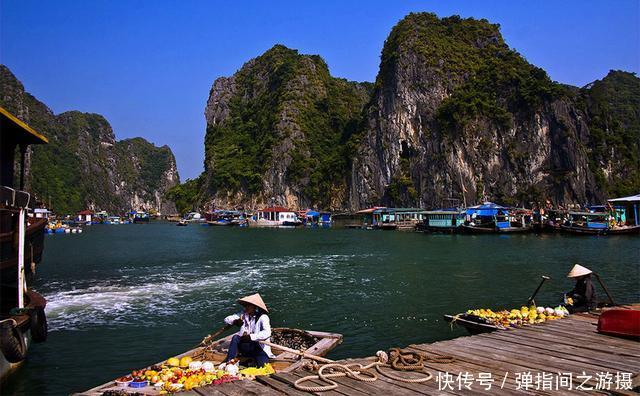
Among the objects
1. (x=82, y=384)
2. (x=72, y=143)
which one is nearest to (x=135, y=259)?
(x=82, y=384)

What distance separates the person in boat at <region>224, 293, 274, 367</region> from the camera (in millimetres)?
8402

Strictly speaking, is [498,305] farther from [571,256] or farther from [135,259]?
[135,259]

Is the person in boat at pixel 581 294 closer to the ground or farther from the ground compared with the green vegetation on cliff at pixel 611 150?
closer to the ground

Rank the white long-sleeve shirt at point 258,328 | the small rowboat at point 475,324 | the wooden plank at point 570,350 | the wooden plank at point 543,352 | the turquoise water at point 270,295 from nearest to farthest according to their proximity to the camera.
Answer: the wooden plank at point 543,352 → the wooden plank at point 570,350 → the white long-sleeve shirt at point 258,328 → the small rowboat at point 475,324 → the turquoise water at point 270,295

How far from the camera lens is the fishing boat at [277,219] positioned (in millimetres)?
96125

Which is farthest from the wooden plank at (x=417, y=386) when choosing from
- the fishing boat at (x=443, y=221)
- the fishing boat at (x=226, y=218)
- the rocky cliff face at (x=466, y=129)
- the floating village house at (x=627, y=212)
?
the fishing boat at (x=226, y=218)

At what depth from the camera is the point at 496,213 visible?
69.6m

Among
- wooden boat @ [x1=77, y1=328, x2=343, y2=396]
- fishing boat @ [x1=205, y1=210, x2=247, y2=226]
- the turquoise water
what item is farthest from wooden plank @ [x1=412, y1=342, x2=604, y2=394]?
fishing boat @ [x1=205, y1=210, x2=247, y2=226]

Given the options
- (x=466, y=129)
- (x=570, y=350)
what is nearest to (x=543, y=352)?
(x=570, y=350)

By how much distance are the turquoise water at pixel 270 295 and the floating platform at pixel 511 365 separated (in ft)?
13.0

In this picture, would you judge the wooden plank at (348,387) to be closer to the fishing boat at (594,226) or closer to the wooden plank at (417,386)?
the wooden plank at (417,386)

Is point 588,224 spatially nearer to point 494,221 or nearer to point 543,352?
point 494,221

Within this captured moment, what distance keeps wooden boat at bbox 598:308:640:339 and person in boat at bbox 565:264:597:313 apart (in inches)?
102

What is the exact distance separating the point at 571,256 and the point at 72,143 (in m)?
194
